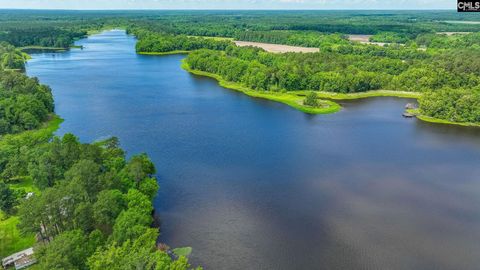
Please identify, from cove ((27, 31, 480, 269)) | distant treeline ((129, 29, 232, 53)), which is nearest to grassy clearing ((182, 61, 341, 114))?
cove ((27, 31, 480, 269))

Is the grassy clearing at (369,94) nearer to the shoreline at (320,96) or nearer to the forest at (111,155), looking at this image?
the shoreline at (320,96)

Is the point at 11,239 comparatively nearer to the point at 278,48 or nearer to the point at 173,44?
the point at 173,44

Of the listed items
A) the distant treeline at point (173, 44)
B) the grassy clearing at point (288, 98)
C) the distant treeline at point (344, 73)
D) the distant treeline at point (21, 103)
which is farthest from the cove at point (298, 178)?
the distant treeline at point (173, 44)

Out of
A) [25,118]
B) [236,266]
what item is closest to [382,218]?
[236,266]

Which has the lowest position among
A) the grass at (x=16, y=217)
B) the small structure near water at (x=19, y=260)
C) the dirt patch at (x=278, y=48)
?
the small structure near water at (x=19, y=260)

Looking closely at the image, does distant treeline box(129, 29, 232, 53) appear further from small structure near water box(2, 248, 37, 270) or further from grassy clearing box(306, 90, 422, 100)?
small structure near water box(2, 248, 37, 270)

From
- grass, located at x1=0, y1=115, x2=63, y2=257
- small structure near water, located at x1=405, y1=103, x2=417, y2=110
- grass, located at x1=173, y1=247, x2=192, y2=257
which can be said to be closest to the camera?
grass, located at x1=173, y1=247, x2=192, y2=257

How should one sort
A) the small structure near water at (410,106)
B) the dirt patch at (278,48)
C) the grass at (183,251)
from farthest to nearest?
the dirt patch at (278,48) < the small structure near water at (410,106) < the grass at (183,251)
